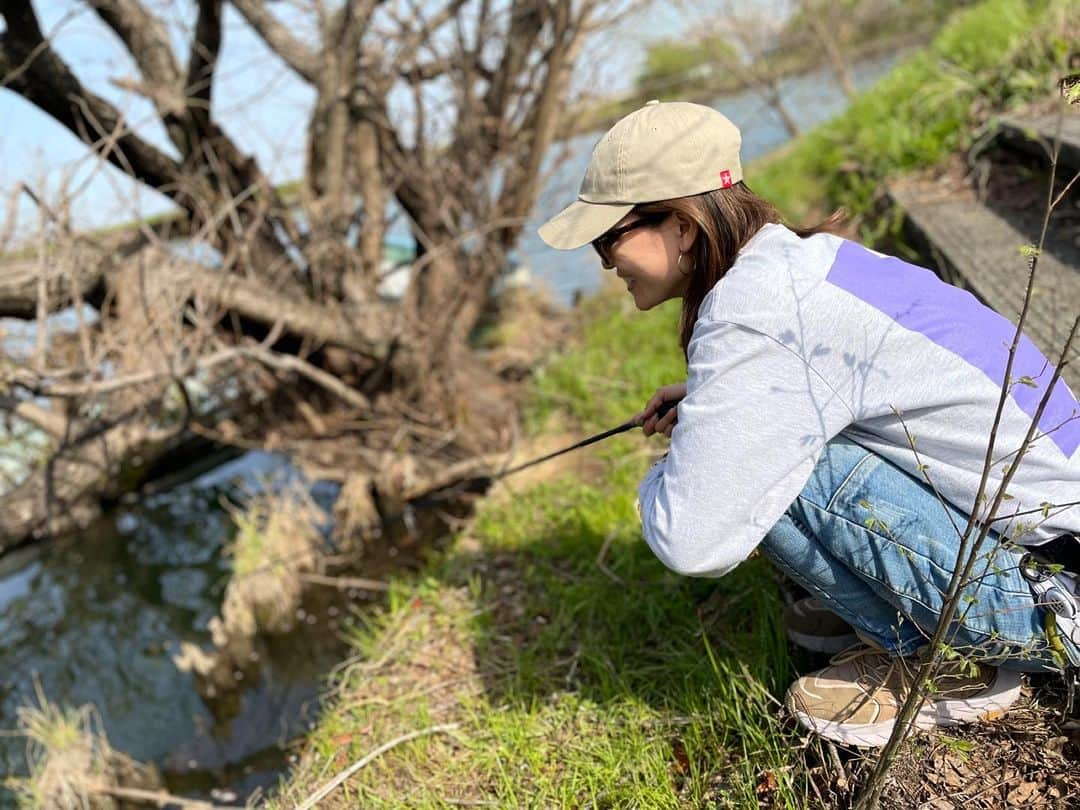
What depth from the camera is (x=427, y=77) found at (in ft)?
18.8

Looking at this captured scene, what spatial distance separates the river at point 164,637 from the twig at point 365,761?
1.21 m

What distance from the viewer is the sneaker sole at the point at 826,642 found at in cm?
201

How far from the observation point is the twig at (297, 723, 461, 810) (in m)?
2.25

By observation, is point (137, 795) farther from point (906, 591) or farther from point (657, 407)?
A: point (906, 591)

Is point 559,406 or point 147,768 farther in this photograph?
point 559,406

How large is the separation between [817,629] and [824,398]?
836mm

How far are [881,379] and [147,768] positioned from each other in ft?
11.2

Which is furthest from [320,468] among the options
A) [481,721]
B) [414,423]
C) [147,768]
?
[481,721]

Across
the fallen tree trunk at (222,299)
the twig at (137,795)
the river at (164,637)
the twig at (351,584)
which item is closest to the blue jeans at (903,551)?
the river at (164,637)

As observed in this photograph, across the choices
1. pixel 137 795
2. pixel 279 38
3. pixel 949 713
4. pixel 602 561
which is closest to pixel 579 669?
pixel 602 561

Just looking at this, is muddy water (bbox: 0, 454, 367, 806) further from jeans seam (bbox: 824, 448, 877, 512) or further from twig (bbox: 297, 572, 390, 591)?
jeans seam (bbox: 824, 448, 877, 512)

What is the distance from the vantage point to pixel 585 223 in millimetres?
1678

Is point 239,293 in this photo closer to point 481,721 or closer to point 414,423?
point 414,423

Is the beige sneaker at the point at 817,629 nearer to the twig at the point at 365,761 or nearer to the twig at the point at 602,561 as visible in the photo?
the twig at the point at 602,561
